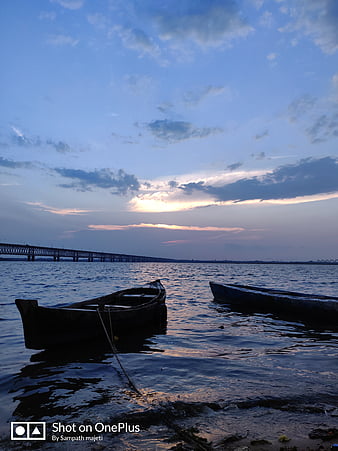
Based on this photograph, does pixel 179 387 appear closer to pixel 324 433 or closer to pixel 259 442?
pixel 259 442

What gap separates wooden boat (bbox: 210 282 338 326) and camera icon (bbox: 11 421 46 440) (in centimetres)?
1225

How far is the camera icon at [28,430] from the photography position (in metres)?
4.13

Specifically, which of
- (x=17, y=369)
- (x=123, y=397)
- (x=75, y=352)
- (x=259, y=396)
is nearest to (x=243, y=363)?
(x=259, y=396)

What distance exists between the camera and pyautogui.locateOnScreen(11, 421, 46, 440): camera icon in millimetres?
4129

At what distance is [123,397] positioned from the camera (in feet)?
17.8

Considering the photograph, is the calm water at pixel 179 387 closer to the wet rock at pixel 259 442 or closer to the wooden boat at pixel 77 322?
the wet rock at pixel 259 442

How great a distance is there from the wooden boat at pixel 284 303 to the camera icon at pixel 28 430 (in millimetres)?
12252

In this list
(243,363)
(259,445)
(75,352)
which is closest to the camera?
(259,445)

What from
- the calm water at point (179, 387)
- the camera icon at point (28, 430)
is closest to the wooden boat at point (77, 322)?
the calm water at point (179, 387)

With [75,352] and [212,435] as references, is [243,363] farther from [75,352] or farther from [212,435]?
[75,352]

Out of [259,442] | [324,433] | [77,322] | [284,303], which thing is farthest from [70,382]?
[284,303]

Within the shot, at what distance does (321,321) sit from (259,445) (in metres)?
11.1

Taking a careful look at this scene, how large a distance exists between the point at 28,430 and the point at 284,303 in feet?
43.7

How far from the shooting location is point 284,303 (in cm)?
1498
